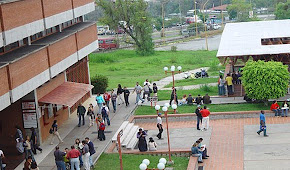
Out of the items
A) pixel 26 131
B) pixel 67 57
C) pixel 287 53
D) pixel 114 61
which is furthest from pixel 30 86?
pixel 114 61

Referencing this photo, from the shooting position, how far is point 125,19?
7381 cm

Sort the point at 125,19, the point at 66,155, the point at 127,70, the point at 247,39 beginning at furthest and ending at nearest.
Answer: the point at 125,19 → the point at 127,70 → the point at 247,39 → the point at 66,155

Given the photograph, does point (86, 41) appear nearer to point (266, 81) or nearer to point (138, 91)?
point (138, 91)

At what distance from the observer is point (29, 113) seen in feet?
90.2

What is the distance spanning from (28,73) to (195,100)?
13.4 m

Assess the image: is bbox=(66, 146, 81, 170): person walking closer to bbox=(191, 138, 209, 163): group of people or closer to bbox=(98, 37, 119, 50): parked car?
bbox=(191, 138, 209, 163): group of people

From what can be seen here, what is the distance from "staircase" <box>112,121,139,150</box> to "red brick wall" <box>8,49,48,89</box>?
15.3 feet

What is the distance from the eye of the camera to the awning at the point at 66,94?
28.4 m

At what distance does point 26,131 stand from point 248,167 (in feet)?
34.3

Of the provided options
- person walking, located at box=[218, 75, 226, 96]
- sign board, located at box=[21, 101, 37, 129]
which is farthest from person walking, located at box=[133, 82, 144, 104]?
sign board, located at box=[21, 101, 37, 129]

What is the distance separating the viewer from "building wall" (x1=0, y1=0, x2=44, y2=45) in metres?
23.0

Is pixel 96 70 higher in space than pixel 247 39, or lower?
lower

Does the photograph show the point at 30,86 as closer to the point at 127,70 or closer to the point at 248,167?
the point at 248,167

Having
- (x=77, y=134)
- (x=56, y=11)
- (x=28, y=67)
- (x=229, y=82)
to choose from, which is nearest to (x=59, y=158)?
(x=28, y=67)
